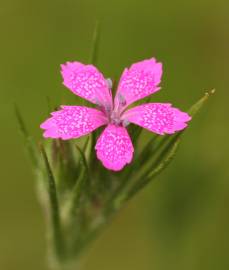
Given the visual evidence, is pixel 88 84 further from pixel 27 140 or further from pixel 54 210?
pixel 54 210

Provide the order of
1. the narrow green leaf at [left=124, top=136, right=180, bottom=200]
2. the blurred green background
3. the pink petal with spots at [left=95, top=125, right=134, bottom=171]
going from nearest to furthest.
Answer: the pink petal with spots at [left=95, top=125, right=134, bottom=171] → the narrow green leaf at [left=124, top=136, right=180, bottom=200] → the blurred green background

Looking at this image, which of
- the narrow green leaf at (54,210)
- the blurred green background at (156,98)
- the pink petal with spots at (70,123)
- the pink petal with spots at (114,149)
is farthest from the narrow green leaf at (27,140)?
the blurred green background at (156,98)

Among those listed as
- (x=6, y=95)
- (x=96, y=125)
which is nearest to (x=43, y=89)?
(x=6, y=95)

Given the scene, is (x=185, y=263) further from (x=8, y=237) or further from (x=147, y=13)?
(x=147, y=13)

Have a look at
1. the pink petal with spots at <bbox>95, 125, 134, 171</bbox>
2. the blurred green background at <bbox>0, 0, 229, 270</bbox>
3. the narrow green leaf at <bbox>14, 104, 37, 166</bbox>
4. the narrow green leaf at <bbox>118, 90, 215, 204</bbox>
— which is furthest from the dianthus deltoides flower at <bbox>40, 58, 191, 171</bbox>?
the blurred green background at <bbox>0, 0, 229, 270</bbox>

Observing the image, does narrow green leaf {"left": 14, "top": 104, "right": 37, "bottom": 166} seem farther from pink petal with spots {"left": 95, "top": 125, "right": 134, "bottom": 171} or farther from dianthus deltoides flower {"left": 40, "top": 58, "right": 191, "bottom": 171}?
pink petal with spots {"left": 95, "top": 125, "right": 134, "bottom": 171}

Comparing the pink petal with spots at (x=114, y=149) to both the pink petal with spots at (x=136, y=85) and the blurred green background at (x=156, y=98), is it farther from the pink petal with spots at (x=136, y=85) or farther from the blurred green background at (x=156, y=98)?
the blurred green background at (x=156, y=98)

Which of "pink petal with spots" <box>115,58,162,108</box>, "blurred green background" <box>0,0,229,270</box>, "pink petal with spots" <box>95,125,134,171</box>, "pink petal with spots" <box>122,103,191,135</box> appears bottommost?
"blurred green background" <box>0,0,229,270</box>
